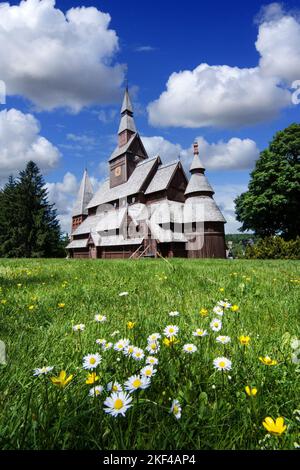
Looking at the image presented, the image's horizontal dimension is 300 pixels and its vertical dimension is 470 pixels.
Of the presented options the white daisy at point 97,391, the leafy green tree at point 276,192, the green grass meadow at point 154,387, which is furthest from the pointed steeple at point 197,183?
the white daisy at point 97,391

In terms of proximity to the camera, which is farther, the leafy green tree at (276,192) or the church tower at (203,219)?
the leafy green tree at (276,192)

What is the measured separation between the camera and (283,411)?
1312mm

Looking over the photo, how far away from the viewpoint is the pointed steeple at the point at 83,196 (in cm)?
5296

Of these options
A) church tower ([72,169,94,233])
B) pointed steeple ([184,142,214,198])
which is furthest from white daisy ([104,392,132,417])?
church tower ([72,169,94,233])

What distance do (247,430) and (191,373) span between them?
1.41ft

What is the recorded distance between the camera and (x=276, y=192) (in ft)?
109

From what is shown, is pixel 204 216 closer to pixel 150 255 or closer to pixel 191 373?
pixel 150 255

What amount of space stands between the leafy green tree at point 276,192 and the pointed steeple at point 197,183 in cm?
576

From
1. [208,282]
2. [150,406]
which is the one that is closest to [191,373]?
[150,406]

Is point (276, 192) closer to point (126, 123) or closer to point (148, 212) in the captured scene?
point (148, 212)

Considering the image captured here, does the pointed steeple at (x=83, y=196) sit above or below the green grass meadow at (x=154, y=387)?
above

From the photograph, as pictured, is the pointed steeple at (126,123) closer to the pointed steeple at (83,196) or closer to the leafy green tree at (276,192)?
the pointed steeple at (83,196)

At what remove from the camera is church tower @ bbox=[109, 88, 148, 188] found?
136 feet
